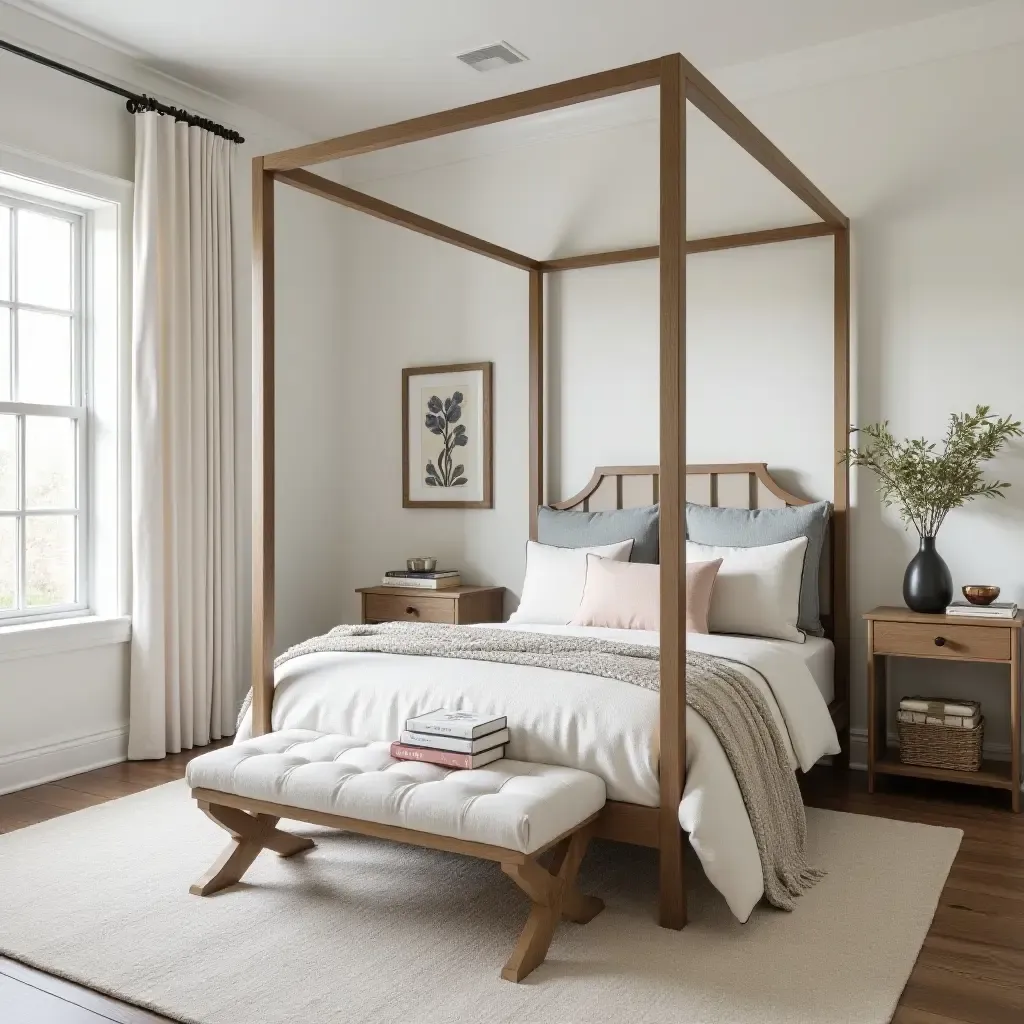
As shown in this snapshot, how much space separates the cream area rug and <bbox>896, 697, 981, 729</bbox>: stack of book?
1.73 ft

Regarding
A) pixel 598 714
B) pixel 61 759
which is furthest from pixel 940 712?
pixel 61 759

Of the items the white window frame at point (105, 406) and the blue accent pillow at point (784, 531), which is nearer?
→ the blue accent pillow at point (784, 531)

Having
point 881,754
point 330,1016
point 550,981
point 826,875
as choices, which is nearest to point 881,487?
point 881,754

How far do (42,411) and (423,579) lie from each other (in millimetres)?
1843

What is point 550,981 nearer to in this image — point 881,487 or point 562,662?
point 562,662

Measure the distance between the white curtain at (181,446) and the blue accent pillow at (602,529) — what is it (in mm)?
1464

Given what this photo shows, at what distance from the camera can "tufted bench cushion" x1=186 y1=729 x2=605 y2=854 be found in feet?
7.59

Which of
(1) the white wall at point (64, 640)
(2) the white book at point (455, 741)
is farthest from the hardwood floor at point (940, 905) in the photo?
(2) the white book at point (455, 741)

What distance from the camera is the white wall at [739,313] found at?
3.95 metres

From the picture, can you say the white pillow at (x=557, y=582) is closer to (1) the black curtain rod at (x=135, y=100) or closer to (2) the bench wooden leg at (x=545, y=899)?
(2) the bench wooden leg at (x=545, y=899)

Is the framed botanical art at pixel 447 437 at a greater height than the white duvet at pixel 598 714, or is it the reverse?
the framed botanical art at pixel 447 437

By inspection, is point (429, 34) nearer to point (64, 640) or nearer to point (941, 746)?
point (64, 640)

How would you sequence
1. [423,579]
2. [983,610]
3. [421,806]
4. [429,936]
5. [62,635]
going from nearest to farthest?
1. [421,806]
2. [429,936]
3. [983,610]
4. [62,635]
5. [423,579]

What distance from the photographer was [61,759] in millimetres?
4043
